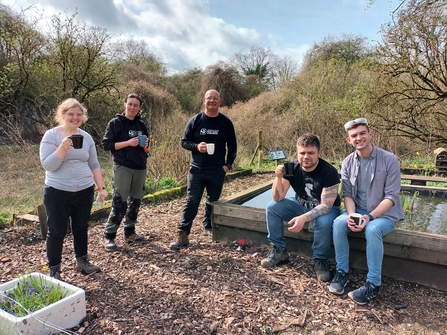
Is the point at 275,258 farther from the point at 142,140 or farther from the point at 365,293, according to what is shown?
the point at 142,140

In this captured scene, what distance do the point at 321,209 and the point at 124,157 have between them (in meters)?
2.10

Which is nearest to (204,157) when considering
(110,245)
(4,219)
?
(110,245)

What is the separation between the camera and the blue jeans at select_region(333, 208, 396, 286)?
258cm

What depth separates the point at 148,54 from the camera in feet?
72.6

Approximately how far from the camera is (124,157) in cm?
350

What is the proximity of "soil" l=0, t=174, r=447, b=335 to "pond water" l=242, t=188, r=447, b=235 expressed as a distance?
114cm

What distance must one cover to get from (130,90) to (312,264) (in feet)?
42.3

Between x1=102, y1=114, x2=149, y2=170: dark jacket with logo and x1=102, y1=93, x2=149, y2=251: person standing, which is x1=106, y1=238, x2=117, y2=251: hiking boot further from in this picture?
x1=102, y1=114, x2=149, y2=170: dark jacket with logo

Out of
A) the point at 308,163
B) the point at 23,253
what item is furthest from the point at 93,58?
the point at 308,163

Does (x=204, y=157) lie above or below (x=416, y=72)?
below

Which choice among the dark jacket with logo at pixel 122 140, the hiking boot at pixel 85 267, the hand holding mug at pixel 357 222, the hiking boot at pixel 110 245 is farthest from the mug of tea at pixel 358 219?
the hiking boot at pixel 110 245

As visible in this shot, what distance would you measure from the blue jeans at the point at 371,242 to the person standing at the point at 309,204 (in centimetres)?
16

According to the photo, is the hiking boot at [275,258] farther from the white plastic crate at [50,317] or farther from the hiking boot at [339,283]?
the white plastic crate at [50,317]

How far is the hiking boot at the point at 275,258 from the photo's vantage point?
317cm
